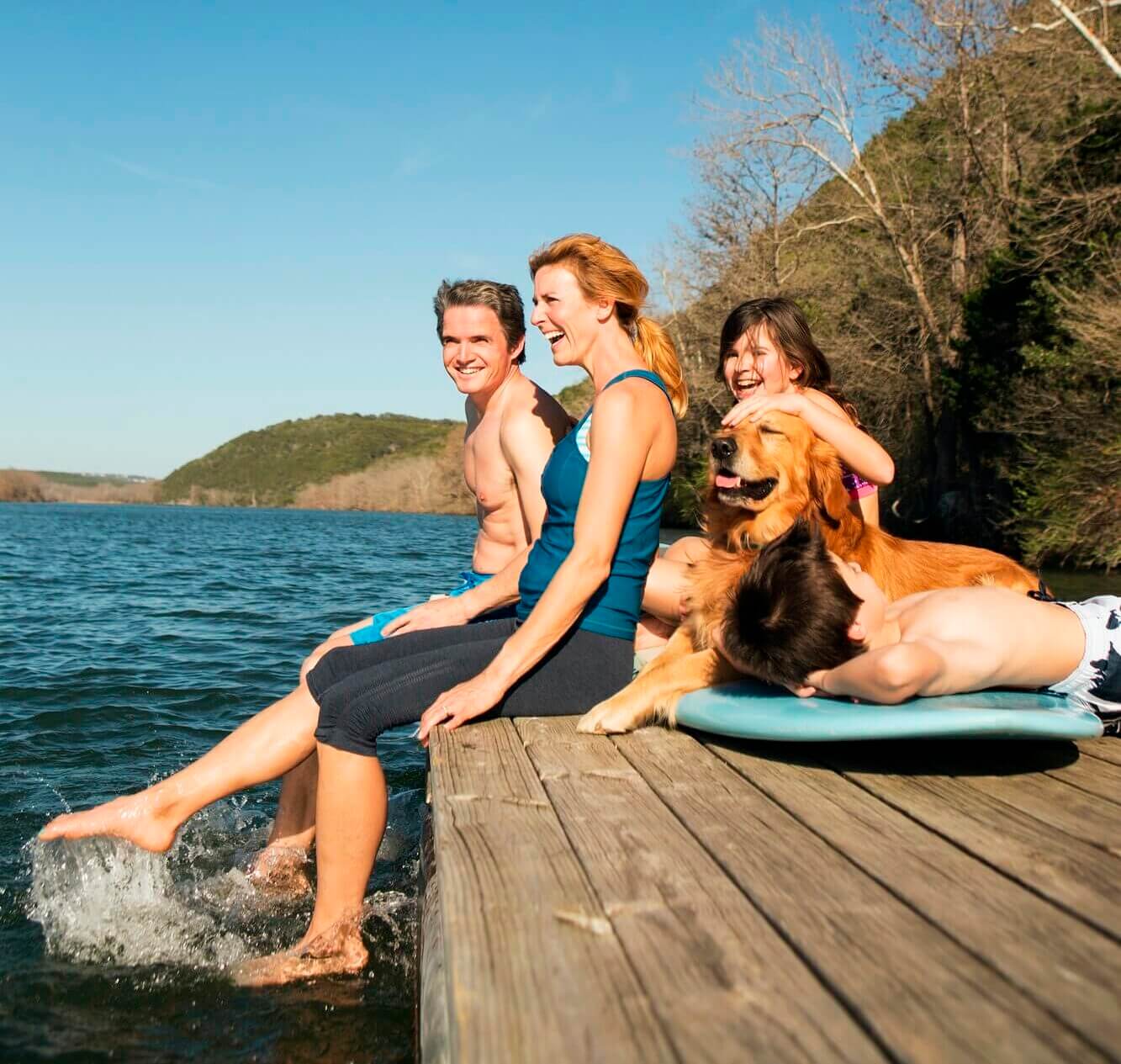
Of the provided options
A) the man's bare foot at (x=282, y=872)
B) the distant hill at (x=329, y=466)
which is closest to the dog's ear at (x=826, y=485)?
the man's bare foot at (x=282, y=872)

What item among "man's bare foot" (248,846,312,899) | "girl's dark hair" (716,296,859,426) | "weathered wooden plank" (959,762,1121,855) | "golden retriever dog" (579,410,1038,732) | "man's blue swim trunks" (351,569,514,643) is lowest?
"man's bare foot" (248,846,312,899)

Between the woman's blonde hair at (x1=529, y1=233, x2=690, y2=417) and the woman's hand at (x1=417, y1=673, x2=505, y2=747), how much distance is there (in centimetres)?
127

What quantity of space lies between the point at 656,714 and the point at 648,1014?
2.16m

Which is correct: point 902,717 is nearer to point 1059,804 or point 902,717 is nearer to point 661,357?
point 1059,804

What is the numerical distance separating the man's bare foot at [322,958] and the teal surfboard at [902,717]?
1.39m

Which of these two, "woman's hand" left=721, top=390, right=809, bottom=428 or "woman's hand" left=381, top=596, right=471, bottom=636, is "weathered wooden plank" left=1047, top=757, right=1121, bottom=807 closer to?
"woman's hand" left=721, top=390, right=809, bottom=428

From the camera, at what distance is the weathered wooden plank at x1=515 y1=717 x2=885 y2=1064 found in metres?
1.61

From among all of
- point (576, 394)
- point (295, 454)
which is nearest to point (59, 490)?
point (295, 454)

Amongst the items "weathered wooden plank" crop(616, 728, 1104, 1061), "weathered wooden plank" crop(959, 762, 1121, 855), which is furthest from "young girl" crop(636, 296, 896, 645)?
"weathered wooden plank" crop(616, 728, 1104, 1061)

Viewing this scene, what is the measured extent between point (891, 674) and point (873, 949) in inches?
48.6

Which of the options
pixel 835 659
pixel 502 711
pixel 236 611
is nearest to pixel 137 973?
pixel 502 711

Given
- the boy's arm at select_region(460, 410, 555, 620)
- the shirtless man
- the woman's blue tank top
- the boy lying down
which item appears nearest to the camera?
the boy lying down

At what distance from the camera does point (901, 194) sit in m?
28.7

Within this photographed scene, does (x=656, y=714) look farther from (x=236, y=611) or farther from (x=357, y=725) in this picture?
(x=236, y=611)
